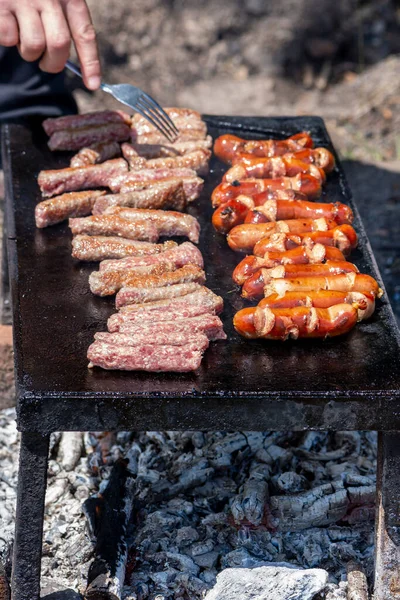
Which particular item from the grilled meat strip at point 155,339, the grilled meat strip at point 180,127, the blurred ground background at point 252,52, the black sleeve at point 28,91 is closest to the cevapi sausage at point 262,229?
the grilled meat strip at point 155,339

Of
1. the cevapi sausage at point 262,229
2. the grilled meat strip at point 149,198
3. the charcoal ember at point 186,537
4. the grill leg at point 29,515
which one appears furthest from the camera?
the grilled meat strip at point 149,198

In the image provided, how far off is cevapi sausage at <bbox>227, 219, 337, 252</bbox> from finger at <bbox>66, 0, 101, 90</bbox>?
1.31 m

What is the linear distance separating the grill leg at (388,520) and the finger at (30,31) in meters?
2.82

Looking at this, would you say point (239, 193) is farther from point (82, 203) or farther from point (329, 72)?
point (329, 72)

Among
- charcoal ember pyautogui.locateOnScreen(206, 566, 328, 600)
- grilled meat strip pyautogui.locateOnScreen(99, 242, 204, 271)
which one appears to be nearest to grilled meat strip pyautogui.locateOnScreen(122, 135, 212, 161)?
grilled meat strip pyautogui.locateOnScreen(99, 242, 204, 271)

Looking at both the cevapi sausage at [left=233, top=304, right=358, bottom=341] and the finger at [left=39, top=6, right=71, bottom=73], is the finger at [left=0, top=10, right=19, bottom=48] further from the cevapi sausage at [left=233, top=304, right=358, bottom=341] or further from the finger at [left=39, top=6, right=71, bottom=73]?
the cevapi sausage at [left=233, top=304, right=358, bottom=341]

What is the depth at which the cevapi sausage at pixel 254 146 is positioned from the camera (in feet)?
17.8

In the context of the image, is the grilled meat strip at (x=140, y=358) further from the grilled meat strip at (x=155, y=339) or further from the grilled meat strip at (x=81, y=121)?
the grilled meat strip at (x=81, y=121)

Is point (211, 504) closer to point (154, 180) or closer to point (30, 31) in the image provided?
point (154, 180)

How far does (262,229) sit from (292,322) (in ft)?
3.08

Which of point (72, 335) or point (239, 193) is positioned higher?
point (239, 193)

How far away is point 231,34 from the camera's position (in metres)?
10.9

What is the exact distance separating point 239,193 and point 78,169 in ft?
3.22

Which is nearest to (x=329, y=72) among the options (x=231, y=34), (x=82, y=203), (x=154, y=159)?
(x=231, y=34)
